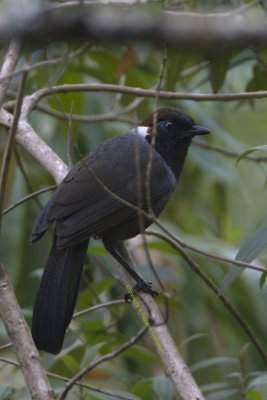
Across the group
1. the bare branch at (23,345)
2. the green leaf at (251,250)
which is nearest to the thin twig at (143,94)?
the green leaf at (251,250)

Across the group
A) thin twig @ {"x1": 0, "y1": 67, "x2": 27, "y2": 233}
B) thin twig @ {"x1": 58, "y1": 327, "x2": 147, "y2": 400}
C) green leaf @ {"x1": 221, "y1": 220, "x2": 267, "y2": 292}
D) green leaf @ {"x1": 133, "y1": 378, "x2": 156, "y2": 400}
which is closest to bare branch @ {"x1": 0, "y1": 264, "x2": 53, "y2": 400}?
thin twig @ {"x1": 58, "y1": 327, "x2": 147, "y2": 400}

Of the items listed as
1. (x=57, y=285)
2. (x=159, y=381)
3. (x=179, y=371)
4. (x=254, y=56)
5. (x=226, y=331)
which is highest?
(x=254, y=56)

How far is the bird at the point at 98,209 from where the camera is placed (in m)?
2.92

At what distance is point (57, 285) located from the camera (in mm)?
2984

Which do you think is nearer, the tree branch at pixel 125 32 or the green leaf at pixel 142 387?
the tree branch at pixel 125 32

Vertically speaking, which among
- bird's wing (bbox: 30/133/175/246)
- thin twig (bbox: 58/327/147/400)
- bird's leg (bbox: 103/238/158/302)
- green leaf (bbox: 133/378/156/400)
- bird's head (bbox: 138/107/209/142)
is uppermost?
bird's head (bbox: 138/107/209/142)

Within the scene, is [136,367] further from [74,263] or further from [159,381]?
[159,381]

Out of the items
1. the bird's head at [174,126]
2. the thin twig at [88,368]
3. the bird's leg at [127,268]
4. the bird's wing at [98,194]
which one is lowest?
the thin twig at [88,368]

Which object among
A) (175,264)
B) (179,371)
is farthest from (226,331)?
(179,371)

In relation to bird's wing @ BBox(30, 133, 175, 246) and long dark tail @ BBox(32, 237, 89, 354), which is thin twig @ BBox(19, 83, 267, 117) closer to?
bird's wing @ BBox(30, 133, 175, 246)

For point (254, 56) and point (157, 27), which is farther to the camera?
point (254, 56)

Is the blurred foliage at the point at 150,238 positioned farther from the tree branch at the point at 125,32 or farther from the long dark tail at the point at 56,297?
the tree branch at the point at 125,32

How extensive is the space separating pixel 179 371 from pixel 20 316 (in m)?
0.49

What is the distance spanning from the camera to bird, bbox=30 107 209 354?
2.92 meters
